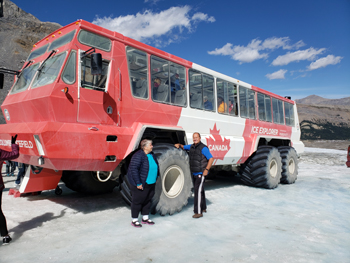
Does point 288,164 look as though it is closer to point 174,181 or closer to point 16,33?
point 174,181

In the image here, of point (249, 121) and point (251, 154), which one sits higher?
point (249, 121)

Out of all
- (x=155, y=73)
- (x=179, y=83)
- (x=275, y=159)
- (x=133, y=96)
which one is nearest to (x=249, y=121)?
(x=275, y=159)

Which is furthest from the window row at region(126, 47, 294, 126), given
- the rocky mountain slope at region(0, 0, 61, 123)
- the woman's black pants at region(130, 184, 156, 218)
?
the rocky mountain slope at region(0, 0, 61, 123)

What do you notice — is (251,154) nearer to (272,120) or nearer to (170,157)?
(272,120)

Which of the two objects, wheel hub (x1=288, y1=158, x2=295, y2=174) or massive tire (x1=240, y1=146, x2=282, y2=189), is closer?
massive tire (x1=240, y1=146, x2=282, y2=189)

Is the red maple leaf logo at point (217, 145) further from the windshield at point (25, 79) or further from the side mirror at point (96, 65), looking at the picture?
the windshield at point (25, 79)

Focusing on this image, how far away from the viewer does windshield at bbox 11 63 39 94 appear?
479 cm

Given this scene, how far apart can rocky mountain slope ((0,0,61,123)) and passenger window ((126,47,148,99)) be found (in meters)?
29.4

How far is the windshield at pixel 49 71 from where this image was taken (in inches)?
165

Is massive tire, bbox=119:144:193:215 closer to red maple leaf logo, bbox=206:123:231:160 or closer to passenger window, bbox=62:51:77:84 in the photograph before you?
red maple leaf logo, bbox=206:123:231:160

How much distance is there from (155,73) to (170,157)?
177 cm

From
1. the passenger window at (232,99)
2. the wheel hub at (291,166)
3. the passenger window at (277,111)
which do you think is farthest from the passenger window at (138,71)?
the wheel hub at (291,166)

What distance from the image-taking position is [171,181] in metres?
5.38

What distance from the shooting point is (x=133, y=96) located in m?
4.86
